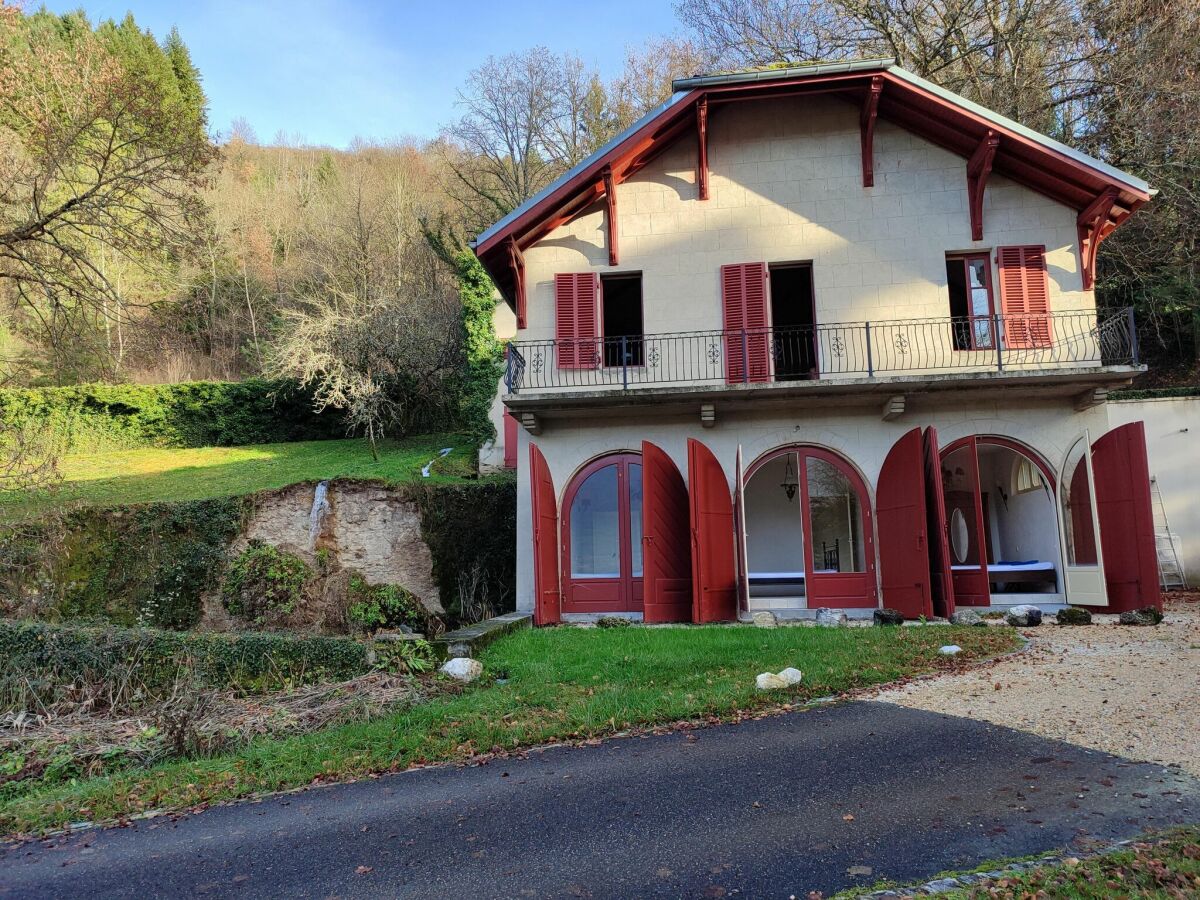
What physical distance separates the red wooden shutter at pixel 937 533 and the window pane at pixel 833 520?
109cm

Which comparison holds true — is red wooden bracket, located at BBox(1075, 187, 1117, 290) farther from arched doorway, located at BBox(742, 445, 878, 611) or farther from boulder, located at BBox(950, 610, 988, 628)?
boulder, located at BBox(950, 610, 988, 628)

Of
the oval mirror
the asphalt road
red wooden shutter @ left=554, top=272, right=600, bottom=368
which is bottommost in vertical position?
the asphalt road

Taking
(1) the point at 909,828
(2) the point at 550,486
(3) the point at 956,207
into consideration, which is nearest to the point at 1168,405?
(3) the point at 956,207

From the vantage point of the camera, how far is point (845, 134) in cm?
1345

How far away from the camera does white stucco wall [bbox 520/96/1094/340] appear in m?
13.0

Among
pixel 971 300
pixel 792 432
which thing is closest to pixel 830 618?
pixel 792 432

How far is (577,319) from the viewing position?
44.2 ft

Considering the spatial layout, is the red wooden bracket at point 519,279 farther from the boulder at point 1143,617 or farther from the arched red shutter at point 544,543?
the boulder at point 1143,617

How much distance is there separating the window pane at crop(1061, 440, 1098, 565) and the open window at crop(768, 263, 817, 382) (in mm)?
4348

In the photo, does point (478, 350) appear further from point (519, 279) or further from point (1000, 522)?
point (1000, 522)

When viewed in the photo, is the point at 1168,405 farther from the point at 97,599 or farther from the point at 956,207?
the point at 97,599

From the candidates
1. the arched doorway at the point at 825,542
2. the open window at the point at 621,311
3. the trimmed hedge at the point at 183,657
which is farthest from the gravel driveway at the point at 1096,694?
the open window at the point at 621,311

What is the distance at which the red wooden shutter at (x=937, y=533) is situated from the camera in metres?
11.5

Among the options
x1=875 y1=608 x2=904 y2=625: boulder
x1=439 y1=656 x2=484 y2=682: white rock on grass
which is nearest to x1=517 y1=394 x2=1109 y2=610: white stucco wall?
x1=875 y1=608 x2=904 y2=625: boulder
